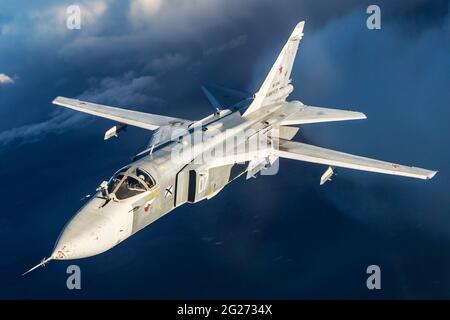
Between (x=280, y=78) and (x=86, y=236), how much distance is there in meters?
16.2

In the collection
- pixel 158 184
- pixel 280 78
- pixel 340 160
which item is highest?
pixel 280 78

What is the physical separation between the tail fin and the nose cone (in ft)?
38.1

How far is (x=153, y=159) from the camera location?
2191cm

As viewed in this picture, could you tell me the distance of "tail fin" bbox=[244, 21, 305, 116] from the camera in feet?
94.5

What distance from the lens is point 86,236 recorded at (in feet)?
61.2

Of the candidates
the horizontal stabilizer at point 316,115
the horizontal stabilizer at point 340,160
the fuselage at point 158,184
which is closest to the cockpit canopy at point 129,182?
the fuselage at point 158,184

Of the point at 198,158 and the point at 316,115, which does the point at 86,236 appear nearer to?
the point at 198,158

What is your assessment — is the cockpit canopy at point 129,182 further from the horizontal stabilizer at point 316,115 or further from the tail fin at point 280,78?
the horizontal stabilizer at point 316,115

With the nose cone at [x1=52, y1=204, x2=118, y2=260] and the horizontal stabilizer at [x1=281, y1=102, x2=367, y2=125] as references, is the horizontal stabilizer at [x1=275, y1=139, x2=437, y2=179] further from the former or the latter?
the nose cone at [x1=52, y1=204, x2=118, y2=260]

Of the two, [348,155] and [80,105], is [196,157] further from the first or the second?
[80,105]

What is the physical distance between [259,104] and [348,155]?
6.03 metres

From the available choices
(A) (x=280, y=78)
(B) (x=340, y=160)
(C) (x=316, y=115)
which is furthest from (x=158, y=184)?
(A) (x=280, y=78)

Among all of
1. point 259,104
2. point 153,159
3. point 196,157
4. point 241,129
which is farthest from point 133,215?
point 259,104

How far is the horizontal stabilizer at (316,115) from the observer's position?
2894cm
